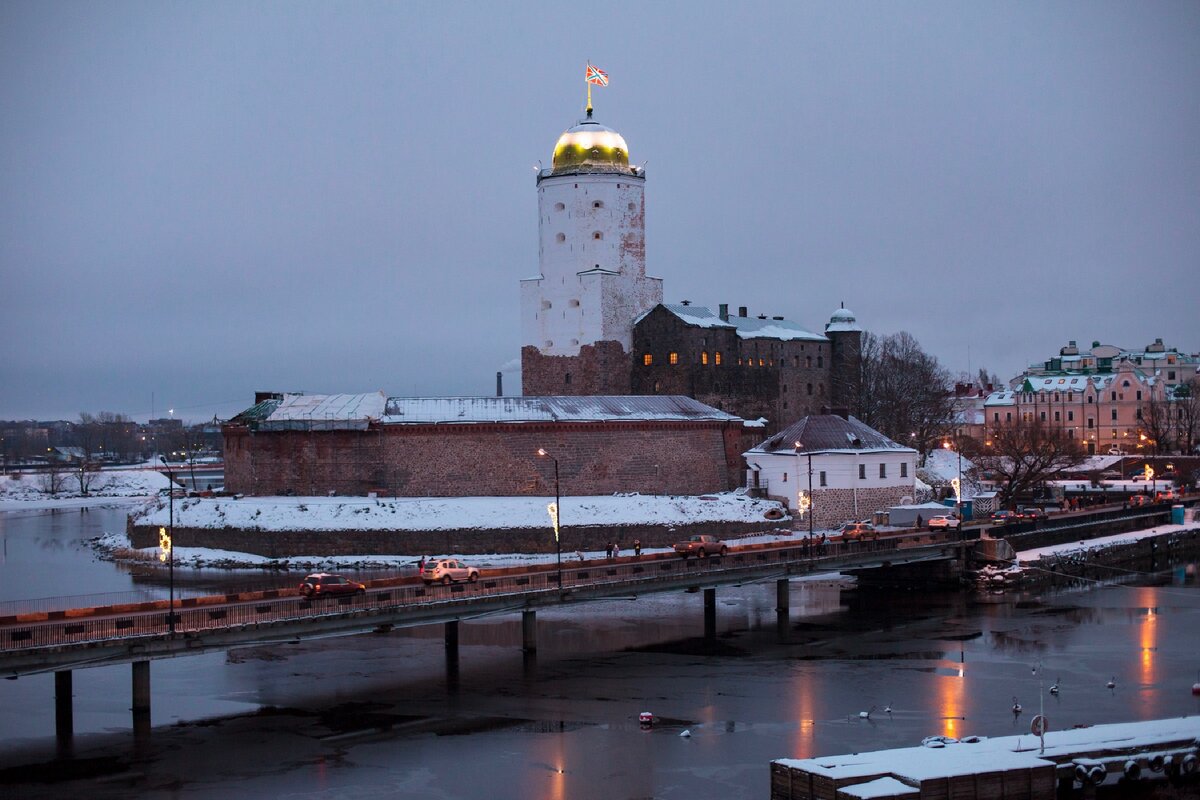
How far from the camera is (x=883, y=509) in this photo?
6519cm

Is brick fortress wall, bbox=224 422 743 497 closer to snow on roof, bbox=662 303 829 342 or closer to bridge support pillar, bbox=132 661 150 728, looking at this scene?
snow on roof, bbox=662 303 829 342

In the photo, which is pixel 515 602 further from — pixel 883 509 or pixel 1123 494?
pixel 1123 494

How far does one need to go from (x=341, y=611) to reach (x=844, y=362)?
5526 cm

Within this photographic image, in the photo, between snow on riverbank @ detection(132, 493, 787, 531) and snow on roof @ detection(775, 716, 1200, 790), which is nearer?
snow on roof @ detection(775, 716, 1200, 790)

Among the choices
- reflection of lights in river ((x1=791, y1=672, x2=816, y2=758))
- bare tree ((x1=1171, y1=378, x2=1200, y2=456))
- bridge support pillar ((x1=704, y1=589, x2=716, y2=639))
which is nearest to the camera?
reflection of lights in river ((x1=791, y1=672, x2=816, y2=758))

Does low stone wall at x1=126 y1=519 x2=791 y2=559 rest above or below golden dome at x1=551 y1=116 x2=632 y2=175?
below

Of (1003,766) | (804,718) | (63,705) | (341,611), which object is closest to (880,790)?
(1003,766)

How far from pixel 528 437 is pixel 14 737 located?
120ft

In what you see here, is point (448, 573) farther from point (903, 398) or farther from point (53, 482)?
point (53, 482)

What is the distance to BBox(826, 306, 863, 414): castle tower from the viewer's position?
83.6 meters

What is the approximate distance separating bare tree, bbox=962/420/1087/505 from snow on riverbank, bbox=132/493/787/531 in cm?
1868

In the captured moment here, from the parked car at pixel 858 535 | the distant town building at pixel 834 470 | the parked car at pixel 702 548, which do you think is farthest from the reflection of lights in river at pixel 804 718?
the distant town building at pixel 834 470

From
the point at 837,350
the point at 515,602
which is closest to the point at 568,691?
the point at 515,602

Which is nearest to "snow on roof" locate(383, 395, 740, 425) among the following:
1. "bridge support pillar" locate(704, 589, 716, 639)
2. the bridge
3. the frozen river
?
the bridge
